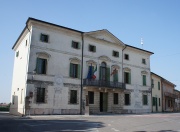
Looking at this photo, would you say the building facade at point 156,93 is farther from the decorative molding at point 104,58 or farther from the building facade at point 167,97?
the decorative molding at point 104,58

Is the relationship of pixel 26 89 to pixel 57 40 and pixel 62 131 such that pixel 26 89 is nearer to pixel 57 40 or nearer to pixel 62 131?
pixel 57 40

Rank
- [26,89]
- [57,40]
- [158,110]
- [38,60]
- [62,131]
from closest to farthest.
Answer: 1. [62,131]
2. [26,89]
3. [38,60]
4. [57,40]
5. [158,110]

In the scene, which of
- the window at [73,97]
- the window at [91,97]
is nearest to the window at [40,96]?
the window at [73,97]

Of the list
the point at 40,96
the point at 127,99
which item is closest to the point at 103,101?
the point at 127,99

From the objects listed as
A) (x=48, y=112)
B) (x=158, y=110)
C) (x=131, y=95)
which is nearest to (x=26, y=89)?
(x=48, y=112)

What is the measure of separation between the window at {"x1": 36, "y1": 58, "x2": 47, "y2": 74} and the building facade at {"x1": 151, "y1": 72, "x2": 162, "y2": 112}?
2262 centimetres

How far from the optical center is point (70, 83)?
26.2m

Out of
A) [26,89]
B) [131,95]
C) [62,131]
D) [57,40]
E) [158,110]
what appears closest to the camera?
[62,131]

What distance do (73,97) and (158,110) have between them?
2085 centimetres

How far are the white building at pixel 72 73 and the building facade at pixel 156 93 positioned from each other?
4631 millimetres

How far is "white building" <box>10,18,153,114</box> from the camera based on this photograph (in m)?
23.8

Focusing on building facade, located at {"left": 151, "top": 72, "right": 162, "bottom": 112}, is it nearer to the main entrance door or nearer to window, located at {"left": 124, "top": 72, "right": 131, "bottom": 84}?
window, located at {"left": 124, "top": 72, "right": 131, "bottom": 84}

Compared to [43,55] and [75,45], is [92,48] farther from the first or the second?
[43,55]

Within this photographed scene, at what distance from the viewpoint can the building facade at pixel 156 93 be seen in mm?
39062
